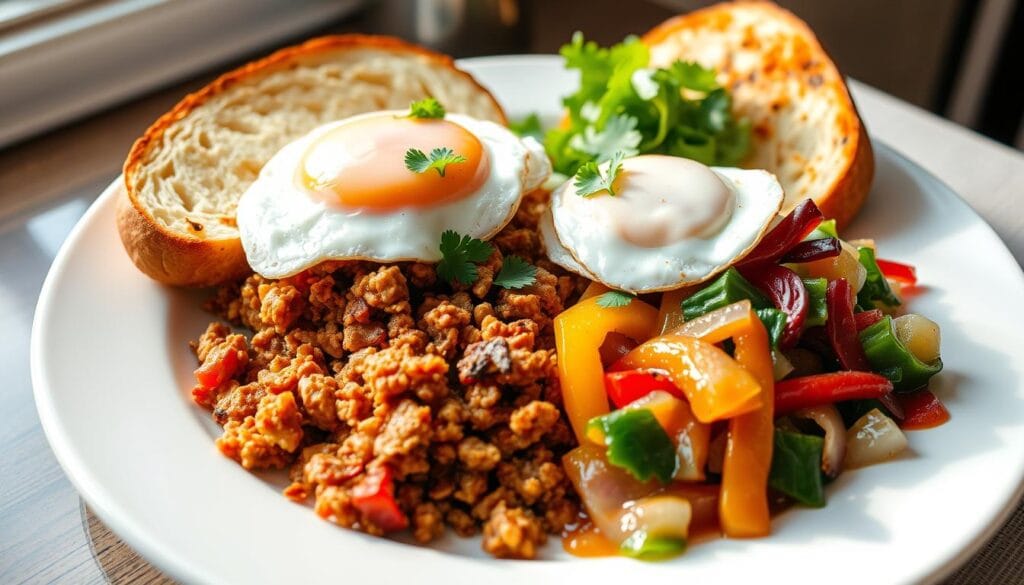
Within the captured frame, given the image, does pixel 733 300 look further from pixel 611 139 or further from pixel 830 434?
pixel 611 139

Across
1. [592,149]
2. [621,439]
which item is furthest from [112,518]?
[592,149]

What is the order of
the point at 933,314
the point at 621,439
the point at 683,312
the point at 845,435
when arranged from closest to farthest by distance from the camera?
the point at 621,439, the point at 845,435, the point at 683,312, the point at 933,314

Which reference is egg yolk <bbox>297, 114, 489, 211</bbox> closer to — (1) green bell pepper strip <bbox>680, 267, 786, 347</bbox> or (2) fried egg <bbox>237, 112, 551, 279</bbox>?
(2) fried egg <bbox>237, 112, 551, 279</bbox>

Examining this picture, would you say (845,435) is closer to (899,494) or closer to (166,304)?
(899,494)

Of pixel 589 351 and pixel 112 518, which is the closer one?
pixel 112 518

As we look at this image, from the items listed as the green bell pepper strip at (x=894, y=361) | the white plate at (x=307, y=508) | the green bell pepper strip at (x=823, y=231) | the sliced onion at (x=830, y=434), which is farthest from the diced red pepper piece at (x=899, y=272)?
the sliced onion at (x=830, y=434)

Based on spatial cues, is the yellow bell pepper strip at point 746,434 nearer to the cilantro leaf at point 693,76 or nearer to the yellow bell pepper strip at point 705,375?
the yellow bell pepper strip at point 705,375

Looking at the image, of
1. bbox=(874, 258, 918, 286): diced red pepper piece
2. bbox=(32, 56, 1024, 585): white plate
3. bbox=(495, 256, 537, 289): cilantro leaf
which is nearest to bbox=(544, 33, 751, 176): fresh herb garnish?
bbox=(874, 258, 918, 286): diced red pepper piece
